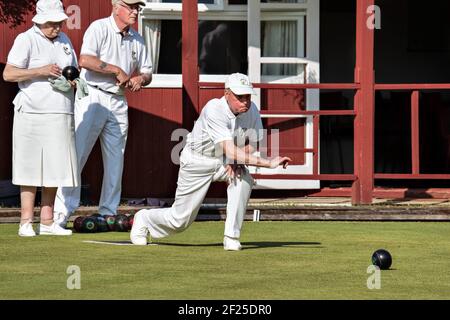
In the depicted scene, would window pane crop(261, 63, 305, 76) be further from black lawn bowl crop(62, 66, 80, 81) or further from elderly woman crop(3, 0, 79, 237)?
black lawn bowl crop(62, 66, 80, 81)

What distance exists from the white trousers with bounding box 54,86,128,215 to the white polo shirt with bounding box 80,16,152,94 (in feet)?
0.36

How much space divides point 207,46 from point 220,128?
5941 millimetres

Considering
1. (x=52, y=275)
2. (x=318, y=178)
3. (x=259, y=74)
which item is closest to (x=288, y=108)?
(x=259, y=74)

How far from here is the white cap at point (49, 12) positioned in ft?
37.7

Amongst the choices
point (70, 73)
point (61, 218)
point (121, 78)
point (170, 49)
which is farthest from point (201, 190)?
point (170, 49)

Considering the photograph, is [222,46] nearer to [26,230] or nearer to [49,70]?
[49,70]

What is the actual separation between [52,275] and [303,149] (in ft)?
22.3

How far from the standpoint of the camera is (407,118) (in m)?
18.6

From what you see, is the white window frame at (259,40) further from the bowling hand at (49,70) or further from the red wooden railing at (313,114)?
the bowling hand at (49,70)

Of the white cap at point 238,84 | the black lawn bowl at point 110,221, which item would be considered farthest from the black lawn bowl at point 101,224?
the white cap at point 238,84

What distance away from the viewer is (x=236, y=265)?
371 inches

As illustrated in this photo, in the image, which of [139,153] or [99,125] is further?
[139,153]

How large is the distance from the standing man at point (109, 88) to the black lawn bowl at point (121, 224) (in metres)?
0.31

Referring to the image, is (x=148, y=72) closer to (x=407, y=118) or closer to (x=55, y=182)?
(x=55, y=182)
